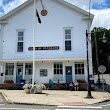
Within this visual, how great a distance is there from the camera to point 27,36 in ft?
98.8

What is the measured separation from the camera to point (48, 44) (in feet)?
96.5

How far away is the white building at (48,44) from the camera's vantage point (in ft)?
94.9

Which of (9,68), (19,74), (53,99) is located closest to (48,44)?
(19,74)

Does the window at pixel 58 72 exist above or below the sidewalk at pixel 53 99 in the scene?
above

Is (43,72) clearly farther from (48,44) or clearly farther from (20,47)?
(20,47)

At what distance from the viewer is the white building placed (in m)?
28.9

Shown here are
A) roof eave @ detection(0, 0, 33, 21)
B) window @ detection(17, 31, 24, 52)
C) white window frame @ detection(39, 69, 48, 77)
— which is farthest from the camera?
roof eave @ detection(0, 0, 33, 21)

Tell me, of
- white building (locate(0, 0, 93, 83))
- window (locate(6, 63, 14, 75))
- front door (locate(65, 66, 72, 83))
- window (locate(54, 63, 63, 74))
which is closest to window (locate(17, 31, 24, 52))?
white building (locate(0, 0, 93, 83))

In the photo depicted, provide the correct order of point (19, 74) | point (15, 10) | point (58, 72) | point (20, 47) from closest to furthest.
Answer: point (58, 72) < point (19, 74) < point (20, 47) < point (15, 10)

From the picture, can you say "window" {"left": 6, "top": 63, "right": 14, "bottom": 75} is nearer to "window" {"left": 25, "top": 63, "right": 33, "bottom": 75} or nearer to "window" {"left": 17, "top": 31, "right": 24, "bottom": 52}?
"window" {"left": 25, "top": 63, "right": 33, "bottom": 75}

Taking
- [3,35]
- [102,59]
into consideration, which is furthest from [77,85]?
[102,59]

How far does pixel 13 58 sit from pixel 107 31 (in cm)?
5126

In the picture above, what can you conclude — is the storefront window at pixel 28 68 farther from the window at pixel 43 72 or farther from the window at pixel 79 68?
the window at pixel 79 68

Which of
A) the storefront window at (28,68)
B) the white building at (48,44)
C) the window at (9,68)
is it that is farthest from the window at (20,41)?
the window at (9,68)
